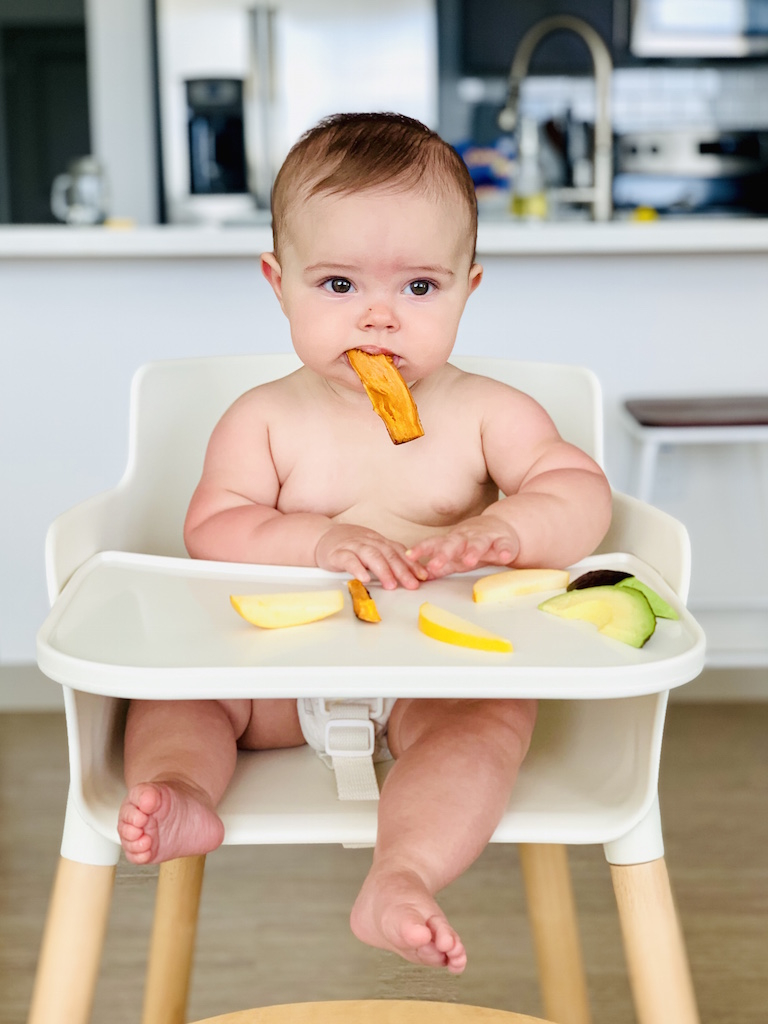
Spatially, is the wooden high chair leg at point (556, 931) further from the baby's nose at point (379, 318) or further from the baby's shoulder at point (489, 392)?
the baby's nose at point (379, 318)

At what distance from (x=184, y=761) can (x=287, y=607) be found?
5.7 inches

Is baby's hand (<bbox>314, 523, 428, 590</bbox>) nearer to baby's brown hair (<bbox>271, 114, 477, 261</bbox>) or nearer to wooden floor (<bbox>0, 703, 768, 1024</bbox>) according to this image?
baby's brown hair (<bbox>271, 114, 477, 261</bbox>)

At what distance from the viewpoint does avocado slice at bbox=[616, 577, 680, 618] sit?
0.74 metres

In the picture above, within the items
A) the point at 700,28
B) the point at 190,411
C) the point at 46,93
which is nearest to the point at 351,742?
the point at 190,411

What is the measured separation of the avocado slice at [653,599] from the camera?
741 mm

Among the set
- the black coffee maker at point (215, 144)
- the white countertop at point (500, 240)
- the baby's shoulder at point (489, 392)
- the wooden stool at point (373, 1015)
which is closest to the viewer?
the wooden stool at point (373, 1015)

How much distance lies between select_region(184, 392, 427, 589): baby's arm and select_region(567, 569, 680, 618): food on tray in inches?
4.3

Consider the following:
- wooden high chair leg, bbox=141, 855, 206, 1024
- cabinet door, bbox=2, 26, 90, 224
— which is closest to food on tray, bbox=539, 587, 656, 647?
wooden high chair leg, bbox=141, 855, 206, 1024

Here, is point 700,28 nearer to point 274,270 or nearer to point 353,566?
point 274,270

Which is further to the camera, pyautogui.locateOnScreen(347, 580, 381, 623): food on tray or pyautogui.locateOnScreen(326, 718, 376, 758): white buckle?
pyautogui.locateOnScreen(326, 718, 376, 758): white buckle

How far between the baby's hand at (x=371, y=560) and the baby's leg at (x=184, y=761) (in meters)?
0.13

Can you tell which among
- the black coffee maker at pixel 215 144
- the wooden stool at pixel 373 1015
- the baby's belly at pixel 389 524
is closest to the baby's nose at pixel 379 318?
the baby's belly at pixel 389 524

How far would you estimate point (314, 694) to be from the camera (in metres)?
0.63

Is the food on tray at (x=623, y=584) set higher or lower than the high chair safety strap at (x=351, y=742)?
higher
